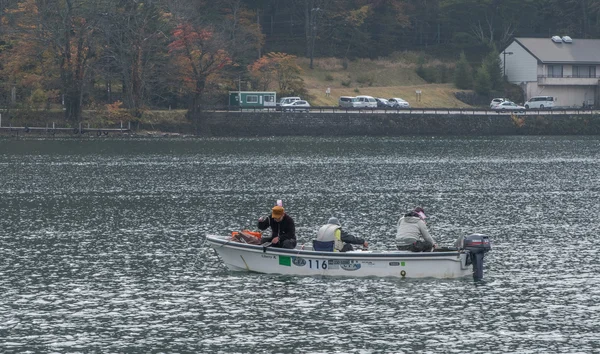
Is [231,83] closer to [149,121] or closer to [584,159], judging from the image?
[149,121]

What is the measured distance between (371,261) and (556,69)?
374 feet

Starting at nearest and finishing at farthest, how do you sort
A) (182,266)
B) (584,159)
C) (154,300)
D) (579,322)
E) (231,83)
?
(579,322) < (154,300) < (182,266) < (584,159) < (231,83)

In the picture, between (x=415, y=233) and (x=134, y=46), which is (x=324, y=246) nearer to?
(x=415, y=233)

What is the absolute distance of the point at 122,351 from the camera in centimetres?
2570

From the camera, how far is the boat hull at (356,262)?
33.5 metres

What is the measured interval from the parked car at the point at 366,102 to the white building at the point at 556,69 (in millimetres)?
27002

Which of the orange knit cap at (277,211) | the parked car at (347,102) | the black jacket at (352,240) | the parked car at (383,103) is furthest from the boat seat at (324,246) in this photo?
the parked car at (383,103)

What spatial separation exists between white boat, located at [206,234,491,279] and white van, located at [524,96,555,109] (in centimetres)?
10443

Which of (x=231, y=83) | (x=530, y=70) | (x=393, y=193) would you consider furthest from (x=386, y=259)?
(x=530, y=70)

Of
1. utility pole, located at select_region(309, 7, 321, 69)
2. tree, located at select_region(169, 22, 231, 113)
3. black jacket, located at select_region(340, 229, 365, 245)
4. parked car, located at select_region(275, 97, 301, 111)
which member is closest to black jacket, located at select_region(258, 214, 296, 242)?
black jacket, located at select_region(340, 229, 365, 245)

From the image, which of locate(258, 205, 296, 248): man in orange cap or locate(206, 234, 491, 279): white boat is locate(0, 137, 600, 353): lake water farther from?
locate(258, 205, 296, 248): man in orange cap

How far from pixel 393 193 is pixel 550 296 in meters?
32.5

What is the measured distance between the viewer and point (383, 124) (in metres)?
122

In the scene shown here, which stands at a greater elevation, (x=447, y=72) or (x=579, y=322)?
(x=447, y=72)
